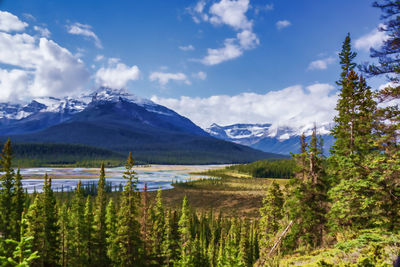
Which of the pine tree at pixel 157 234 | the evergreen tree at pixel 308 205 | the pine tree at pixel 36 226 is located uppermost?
the evergreen tree at pixel 308 205

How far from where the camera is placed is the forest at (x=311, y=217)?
12.3m

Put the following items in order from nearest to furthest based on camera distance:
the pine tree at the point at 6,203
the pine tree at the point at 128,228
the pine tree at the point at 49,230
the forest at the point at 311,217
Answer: the forest at the point at 311,217 → the pine tree at the point at 6,203 → the pine tree at the point at 128,228 → the pine tree at the point at 49,230

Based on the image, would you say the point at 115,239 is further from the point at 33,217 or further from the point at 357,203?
the point at 357,203

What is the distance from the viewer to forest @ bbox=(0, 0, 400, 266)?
12.3 metres

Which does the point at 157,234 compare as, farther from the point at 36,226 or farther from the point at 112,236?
the point at 36,226

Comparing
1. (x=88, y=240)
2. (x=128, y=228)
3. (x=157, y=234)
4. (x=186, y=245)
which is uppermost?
(x=128, y=228)

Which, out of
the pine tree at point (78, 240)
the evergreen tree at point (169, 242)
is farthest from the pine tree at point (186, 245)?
the pine tree at point (78, 240)

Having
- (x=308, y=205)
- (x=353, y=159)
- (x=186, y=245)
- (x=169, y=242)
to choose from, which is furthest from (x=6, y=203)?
(x=353, y=159)

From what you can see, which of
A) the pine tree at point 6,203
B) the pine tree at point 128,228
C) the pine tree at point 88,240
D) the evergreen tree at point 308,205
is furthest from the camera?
the pine tree at point 88,240

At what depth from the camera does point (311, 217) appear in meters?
20.5

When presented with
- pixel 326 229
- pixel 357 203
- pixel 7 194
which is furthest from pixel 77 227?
pixel 357 203

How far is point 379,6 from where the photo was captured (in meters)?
13.9

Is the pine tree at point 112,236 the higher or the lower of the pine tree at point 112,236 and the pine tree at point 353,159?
the lower

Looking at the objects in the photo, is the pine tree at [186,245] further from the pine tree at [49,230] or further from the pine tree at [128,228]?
the pine tree at [49,230]
